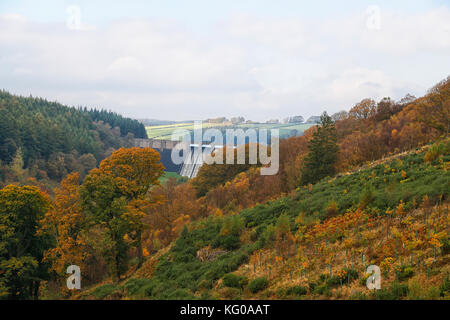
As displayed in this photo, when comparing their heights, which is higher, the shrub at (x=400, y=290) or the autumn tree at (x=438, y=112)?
the autumn tree at (x=438, y=112)

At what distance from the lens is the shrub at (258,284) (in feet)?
45.8

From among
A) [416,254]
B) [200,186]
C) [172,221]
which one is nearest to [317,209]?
[416,254]

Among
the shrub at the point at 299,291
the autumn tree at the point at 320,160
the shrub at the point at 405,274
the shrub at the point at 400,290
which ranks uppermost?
the autumn tree at the point at 320,160

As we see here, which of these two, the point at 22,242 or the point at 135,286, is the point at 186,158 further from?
the point at 135,286

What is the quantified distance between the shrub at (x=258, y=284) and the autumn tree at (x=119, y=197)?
46.5ft

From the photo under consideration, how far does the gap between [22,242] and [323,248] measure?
24083 mm

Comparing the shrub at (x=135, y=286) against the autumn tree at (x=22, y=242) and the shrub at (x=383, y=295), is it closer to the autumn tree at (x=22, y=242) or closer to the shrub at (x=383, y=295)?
the autumn tree at (x=22, y=242)

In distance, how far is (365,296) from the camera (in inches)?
428

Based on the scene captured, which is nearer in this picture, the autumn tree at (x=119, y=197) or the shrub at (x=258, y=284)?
the shrub at (x=258, y=284)

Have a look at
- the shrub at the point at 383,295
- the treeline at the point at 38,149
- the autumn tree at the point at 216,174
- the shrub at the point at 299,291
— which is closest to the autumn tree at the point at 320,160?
the shrub at the point at 299,291

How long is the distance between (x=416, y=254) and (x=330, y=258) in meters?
3.11

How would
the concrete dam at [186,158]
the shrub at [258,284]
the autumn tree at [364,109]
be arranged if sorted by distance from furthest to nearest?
1. the concrete dam at [186,158]
2. the autumn tree at [364,109]
3. the shrub at [258,284]

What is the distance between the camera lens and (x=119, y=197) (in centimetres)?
2783

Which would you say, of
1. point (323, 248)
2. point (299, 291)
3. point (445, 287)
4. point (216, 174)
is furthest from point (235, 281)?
point (216, 174)
